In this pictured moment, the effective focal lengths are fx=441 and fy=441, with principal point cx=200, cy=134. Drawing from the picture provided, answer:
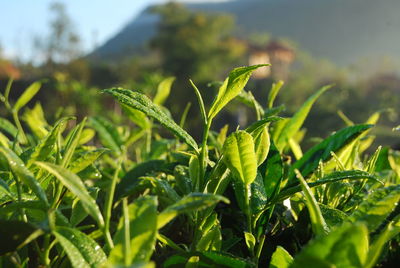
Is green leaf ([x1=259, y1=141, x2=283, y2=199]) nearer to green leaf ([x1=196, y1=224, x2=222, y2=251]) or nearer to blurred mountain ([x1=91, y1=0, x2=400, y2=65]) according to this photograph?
green leaf ([x1=196, y1=224, x2=222, y2=251])

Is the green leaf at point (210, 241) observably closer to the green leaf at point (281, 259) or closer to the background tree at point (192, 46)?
the green leaf at point (281, 259)

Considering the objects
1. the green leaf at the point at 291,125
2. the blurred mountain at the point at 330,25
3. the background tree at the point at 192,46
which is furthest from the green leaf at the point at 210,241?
the blurred mountain at the point at 330,25

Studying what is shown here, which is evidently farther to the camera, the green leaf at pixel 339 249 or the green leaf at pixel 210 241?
the green leaf at pixel 210 241

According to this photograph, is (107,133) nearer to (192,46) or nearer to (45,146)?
(45,146)

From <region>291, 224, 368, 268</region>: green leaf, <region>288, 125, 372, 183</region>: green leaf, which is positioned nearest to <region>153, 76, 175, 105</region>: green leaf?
<region>288, 125, 372, 183</region>: green leaf

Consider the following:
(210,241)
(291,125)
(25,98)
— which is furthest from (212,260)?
(25,98)

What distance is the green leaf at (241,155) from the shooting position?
469 millimetres

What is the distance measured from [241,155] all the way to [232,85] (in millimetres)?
81

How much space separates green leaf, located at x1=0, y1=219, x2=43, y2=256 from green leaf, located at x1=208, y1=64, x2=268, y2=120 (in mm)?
224

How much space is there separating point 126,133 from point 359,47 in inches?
3004

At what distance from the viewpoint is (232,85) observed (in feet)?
1.64

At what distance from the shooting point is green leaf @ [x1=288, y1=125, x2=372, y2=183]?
2.23 ft

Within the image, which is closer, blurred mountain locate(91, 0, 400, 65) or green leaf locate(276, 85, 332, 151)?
green leaf locate(276, 85, 332, 151)

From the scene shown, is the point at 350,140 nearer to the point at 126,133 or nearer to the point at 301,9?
the point at 126,133
